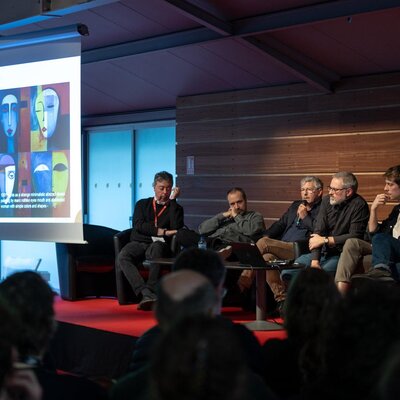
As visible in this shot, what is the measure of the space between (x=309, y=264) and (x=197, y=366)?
5.04 m

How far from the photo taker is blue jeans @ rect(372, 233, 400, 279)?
18.2 ft

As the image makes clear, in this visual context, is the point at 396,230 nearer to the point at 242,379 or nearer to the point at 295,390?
the point at 295,390

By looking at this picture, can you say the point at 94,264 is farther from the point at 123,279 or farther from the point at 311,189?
the point at 311,189

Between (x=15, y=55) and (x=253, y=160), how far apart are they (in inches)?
121

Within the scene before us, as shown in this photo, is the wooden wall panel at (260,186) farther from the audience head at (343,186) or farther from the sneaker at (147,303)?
the sneaker at (147,303)

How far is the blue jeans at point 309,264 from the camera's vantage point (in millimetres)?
6008

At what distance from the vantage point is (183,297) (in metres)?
2.02

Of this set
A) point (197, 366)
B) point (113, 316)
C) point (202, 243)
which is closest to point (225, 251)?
point (202, 243)

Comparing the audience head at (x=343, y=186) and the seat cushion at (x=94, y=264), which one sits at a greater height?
the audience head at (x=343, y=186)

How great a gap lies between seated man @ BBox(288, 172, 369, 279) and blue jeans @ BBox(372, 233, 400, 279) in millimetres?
453

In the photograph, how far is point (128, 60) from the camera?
27.4 ft

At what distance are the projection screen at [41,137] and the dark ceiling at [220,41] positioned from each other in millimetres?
288

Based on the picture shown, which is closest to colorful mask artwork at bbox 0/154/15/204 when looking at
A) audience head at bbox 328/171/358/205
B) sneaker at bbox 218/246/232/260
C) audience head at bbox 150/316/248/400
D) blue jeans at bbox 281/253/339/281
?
sneaker at bbox 218/246/232/260

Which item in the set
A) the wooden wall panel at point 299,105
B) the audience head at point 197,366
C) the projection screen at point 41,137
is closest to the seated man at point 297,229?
the wooden wall panel at point 299,105
